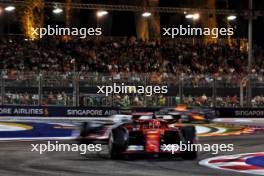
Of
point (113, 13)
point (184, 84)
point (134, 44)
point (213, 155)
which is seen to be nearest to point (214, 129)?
point (184, 84)

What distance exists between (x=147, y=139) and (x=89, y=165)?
1690 mm

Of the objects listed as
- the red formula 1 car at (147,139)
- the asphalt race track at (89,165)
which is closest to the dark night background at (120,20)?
the asphalt race track at (89,165)

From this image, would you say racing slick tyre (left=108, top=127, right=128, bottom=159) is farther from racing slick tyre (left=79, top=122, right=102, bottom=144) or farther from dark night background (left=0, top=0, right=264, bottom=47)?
dark night background (left=0, top=0, right=264, bottom=47)

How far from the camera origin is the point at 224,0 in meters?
53.1

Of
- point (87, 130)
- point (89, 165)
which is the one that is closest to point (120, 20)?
point (87, 130)

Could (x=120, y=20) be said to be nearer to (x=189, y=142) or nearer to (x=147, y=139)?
(x=189, y=142)

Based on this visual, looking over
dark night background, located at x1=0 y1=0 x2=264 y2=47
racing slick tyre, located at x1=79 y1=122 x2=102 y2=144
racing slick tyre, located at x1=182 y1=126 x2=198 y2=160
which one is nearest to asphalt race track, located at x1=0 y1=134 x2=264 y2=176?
racing slick tyre, located at x1=182 y1=126 x2=198 y2=160

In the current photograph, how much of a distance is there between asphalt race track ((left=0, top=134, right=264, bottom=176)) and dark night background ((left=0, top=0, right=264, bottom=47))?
99.5ft

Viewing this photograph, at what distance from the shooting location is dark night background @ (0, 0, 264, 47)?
46.9 metres

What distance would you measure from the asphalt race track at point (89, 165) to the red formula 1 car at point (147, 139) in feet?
0.67

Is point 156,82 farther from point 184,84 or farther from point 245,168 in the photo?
point 245,168

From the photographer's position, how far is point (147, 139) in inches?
542

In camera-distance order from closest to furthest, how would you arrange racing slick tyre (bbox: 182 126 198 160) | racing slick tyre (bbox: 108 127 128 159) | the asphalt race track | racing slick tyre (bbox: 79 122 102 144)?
the asphalt race track < racing slick tyre (bbox: 108 127 128 159) < racing slick tyre (bbox: 182 126 198 160) < racing slick tyre (bbox: 79 122 102 144)

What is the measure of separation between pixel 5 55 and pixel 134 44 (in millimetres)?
8076
